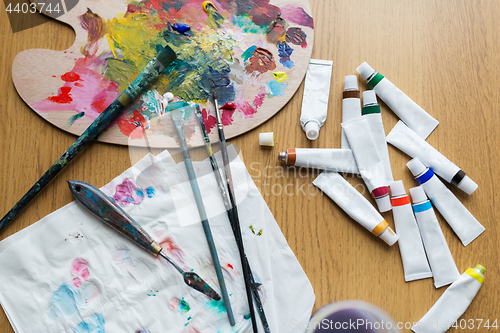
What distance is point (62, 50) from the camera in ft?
2.07

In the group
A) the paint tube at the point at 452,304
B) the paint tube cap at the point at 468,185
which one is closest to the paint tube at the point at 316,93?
the paint tube cap at the point at 468,185

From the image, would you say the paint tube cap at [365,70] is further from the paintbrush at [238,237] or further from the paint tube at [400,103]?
the paintbrush at [238,237]

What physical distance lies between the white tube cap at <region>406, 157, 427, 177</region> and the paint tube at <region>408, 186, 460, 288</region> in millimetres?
31

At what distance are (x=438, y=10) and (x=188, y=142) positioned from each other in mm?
648

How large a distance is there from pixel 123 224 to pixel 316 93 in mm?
476

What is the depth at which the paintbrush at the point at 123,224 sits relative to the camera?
0.57 m

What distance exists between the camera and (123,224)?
58 centimetres

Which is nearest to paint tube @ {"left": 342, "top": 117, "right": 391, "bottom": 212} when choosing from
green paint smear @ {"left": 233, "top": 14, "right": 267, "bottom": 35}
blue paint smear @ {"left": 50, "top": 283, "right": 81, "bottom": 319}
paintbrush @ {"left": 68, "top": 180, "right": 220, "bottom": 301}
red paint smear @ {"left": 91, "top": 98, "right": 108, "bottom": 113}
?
green paint smear @ {"left": 233, "top": 14, "right": 267, "bottom": 35}

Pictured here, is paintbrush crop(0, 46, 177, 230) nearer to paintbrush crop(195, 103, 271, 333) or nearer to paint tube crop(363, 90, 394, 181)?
paintbrush crop(195, 103, 271, 333)

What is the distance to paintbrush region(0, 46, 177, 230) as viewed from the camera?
583 millimetres

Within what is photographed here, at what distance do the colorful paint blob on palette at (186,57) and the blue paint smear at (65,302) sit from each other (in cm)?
31

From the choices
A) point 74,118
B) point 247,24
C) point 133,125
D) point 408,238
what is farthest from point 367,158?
point 74,118

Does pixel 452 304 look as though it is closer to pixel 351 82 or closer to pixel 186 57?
pixel 351 82

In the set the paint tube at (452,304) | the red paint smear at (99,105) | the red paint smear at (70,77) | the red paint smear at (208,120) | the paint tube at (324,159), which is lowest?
the paint tube at (452,304)
